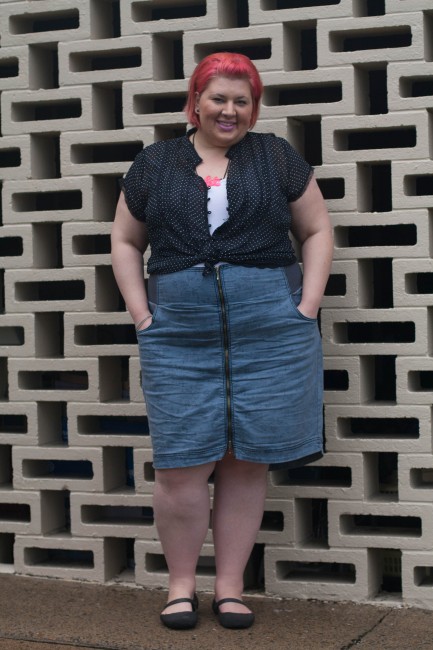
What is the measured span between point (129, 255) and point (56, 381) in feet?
3.41

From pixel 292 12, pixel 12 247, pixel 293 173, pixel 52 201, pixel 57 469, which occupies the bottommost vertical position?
pixel 57 469

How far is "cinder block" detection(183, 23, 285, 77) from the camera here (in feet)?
14.7

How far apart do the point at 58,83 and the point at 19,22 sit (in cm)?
30

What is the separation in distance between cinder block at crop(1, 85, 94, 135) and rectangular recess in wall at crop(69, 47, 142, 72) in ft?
0.38

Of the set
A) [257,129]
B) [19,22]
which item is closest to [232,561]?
[257,129]

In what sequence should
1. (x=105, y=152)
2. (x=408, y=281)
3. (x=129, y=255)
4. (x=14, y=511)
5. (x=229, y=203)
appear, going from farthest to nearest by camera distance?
(x=14, y=511) < (x=105, y=152) < (x=408, y=281) < (x=129, y=255) < (x=229, y=203)

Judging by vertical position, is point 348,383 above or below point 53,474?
above

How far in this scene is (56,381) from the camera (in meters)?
5.05

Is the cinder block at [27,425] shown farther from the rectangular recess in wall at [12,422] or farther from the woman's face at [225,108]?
the woman's face at [225,108]

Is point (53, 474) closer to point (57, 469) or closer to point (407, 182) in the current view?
point (57, 469)

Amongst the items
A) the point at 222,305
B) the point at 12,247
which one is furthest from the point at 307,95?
the point at 12,247

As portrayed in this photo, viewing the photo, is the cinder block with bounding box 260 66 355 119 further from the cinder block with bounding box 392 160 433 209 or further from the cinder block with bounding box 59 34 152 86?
the cinder block with bounding box 59 34 152 86

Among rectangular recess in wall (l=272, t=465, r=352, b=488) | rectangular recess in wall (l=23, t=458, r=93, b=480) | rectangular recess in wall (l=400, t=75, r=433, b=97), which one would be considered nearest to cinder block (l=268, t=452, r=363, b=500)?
rectangular recess in wall (l=272, t=465, r=352, b=488)

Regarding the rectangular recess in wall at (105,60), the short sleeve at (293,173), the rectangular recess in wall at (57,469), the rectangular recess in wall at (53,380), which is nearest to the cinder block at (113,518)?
the rectangular recess in wall at (57,469)
